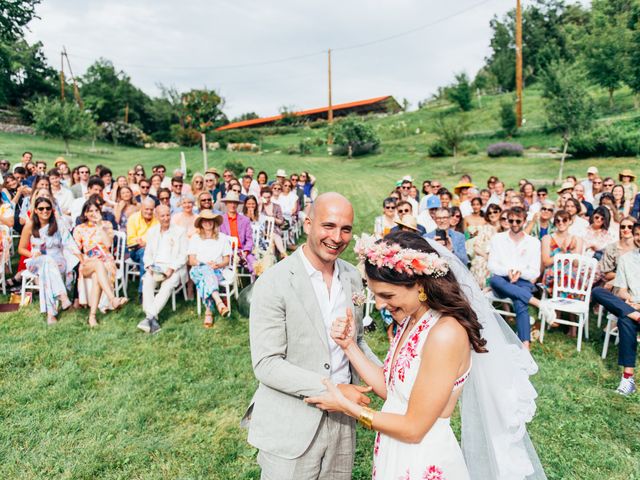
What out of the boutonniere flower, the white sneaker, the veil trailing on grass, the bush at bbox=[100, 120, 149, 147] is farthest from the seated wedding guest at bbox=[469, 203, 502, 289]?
the bush at bbox=[100, 120, 149, 147]

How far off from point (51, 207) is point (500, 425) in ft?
21.6

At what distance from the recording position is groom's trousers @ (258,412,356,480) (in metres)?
2.05

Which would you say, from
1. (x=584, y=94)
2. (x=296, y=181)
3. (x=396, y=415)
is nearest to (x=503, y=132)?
(x=584, y=94)

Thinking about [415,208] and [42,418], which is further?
[415,208]

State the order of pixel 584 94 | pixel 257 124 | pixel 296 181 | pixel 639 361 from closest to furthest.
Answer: pixel 639 361, pixel 296 181, pixel 584 94, pixel 257 124

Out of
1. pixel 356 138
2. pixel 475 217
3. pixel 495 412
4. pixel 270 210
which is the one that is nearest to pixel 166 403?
pixel 495 412

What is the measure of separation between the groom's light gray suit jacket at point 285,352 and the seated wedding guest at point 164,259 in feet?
15.3

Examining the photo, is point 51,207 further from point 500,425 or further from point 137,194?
point 500,425

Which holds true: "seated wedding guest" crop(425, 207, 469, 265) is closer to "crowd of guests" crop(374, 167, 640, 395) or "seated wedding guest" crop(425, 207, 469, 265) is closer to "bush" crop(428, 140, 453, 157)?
"crowd of guests" crop(374, 167, 640, 395)

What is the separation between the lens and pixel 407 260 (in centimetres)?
189

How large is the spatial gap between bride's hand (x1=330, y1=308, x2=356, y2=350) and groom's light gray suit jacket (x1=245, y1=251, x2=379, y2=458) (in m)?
0.04

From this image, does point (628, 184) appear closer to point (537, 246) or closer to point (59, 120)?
point (537, 246)

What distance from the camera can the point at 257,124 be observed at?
56.9m

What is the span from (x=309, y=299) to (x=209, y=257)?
4.88 metres
